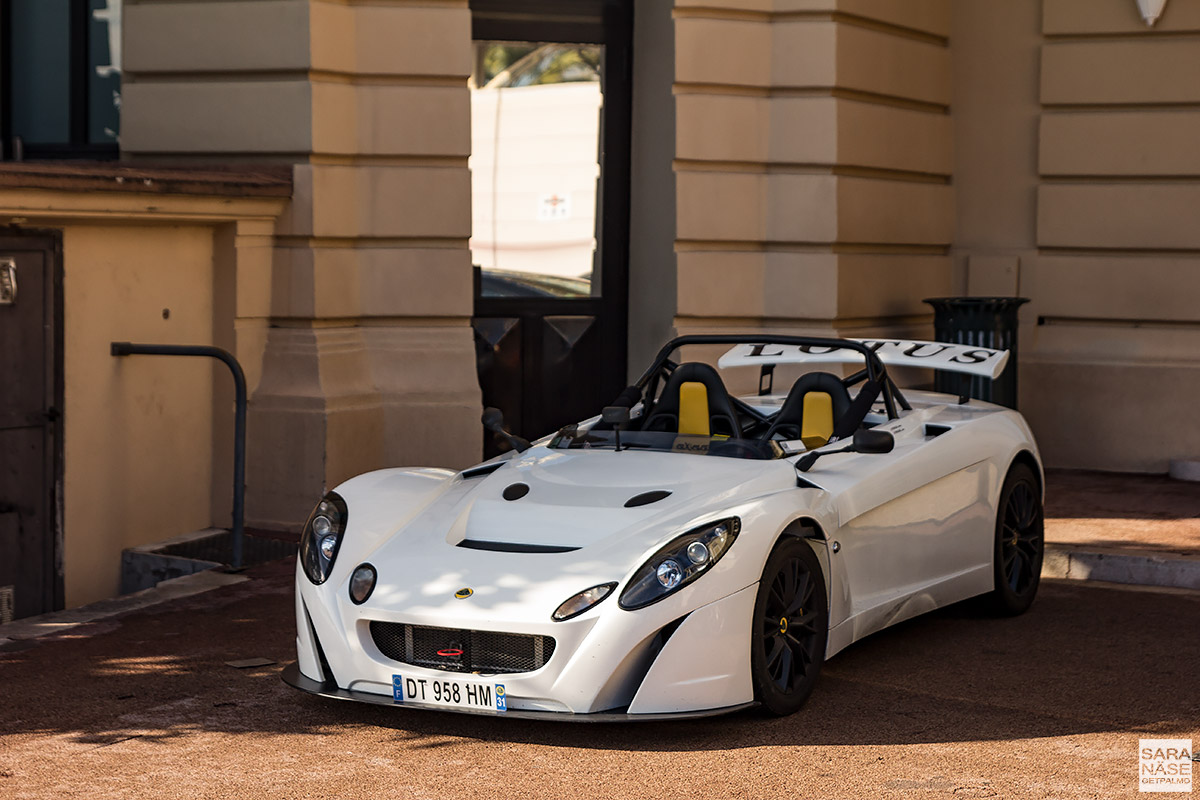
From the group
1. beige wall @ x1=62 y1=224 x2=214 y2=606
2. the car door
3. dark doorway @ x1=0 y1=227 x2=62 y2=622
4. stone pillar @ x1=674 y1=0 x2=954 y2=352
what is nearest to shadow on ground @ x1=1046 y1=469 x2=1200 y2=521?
stone pillar @ x1=674 y1=0 x2=954 y2=352

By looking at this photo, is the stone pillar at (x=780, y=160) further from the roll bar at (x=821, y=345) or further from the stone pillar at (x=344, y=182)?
the roll bar at (x=821, y=345)

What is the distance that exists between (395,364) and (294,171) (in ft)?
4.59

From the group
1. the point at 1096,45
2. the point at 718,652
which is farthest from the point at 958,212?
the point at 718,652

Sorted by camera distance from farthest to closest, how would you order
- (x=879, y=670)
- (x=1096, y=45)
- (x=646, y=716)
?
(x=1096, y=45)
(x=879, y=670)
(x=646, y=716)

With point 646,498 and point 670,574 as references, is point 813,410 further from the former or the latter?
point 670,574

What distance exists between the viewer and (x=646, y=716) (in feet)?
16.1

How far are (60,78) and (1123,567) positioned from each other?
786cm

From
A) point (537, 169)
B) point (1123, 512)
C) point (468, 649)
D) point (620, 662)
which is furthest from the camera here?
point (537, 169)

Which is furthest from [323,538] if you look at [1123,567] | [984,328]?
[984,328]

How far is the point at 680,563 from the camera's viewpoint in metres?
5.08

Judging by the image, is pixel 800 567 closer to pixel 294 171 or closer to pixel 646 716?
pixel 646 716

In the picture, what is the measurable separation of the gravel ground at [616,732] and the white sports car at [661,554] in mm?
163

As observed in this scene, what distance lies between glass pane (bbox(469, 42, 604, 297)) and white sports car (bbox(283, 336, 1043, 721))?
4545 millimetres

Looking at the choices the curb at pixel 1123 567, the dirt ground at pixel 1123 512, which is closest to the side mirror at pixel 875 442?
the curb at pixel 1123 567
